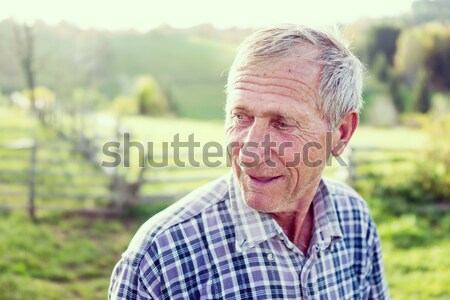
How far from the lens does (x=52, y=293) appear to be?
5.38 meters

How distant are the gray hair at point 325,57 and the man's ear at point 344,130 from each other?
0.10 ft

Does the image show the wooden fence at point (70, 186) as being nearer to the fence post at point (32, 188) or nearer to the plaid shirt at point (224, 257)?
the fence post at point (32, 188)

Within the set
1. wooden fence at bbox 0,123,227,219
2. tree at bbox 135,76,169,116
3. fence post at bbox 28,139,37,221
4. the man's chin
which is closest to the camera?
the man's chin

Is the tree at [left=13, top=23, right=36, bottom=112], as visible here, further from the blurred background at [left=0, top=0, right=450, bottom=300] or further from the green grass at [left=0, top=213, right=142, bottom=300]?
the green grass at [left=0, top=213, right=142, bottom=300]

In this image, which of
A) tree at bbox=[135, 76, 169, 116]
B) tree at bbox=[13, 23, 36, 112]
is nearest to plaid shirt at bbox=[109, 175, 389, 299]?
tree at bbox=[13, 23, 36, 112]

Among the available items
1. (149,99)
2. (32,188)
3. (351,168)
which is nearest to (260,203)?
(32,188)

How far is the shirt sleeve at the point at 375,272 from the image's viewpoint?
217 cm

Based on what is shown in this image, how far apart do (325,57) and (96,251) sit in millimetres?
5569

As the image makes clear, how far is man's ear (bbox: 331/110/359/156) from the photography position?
1886 mm

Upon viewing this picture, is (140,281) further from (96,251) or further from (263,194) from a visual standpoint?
(96,251)

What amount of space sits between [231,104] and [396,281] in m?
4.79

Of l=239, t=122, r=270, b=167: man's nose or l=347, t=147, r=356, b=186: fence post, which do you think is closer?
l=239, t=122, r=270, b=167: man's nose

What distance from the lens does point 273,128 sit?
5.52 feet

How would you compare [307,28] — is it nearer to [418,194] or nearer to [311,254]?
[311,254]
